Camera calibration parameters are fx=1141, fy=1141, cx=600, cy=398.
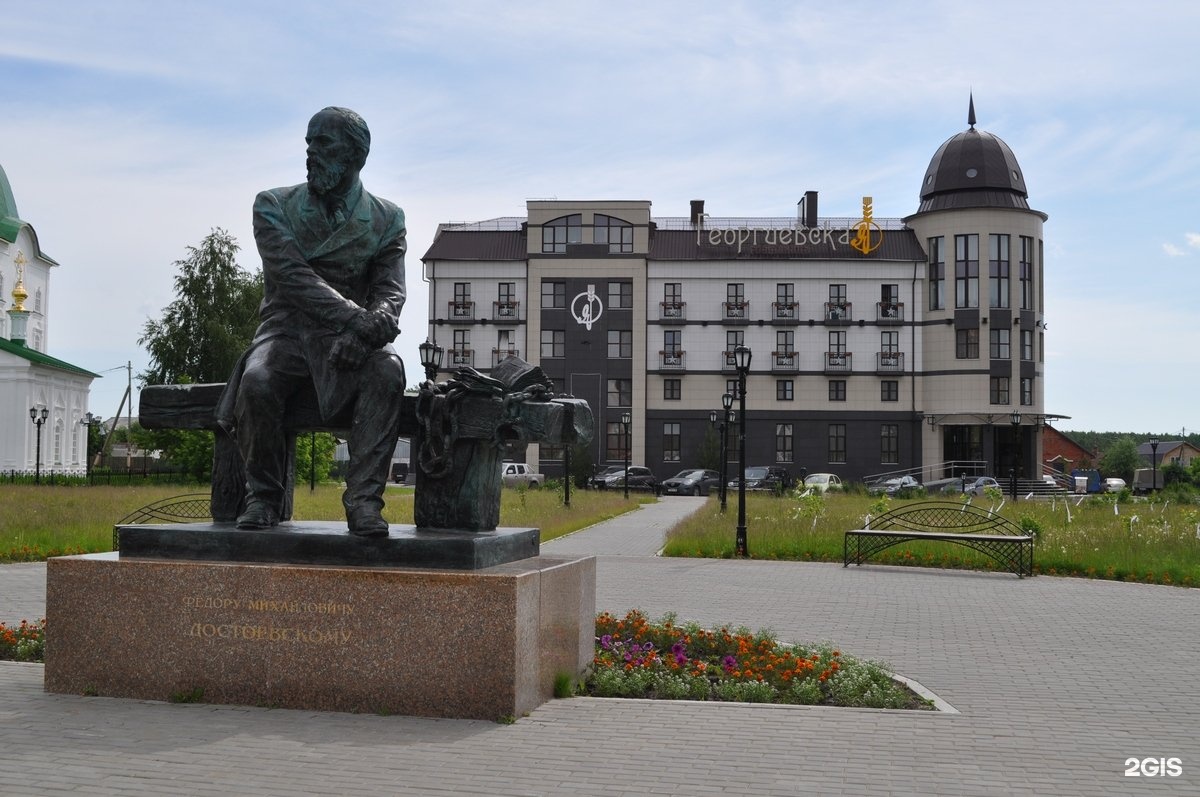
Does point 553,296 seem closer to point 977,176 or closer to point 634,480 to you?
point 634,480

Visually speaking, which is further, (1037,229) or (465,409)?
(1037,229)

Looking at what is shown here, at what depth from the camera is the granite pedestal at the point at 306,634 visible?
6.24 m

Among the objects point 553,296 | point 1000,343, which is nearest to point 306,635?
point 553,296

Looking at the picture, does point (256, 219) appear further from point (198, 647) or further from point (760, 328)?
point (760, 328)

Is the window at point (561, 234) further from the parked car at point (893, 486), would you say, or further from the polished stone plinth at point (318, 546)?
the polished stone plinth at point (318, 546)

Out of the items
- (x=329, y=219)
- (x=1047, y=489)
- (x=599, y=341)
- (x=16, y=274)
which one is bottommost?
(x=1047, y=489)

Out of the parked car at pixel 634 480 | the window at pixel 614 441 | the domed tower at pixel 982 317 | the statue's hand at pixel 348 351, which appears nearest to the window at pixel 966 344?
the domed tower at pixel 982 317

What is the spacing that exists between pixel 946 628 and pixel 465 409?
6.50 meters

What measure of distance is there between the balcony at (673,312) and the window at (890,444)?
38.6ft

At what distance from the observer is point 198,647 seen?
21.5ft

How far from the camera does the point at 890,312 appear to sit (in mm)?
59031

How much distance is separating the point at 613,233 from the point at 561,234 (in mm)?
2699

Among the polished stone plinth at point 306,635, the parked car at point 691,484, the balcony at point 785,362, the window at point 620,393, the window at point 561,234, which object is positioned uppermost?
the window at point 561,234

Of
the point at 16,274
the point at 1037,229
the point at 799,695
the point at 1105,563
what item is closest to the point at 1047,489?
the point at 1037,229
